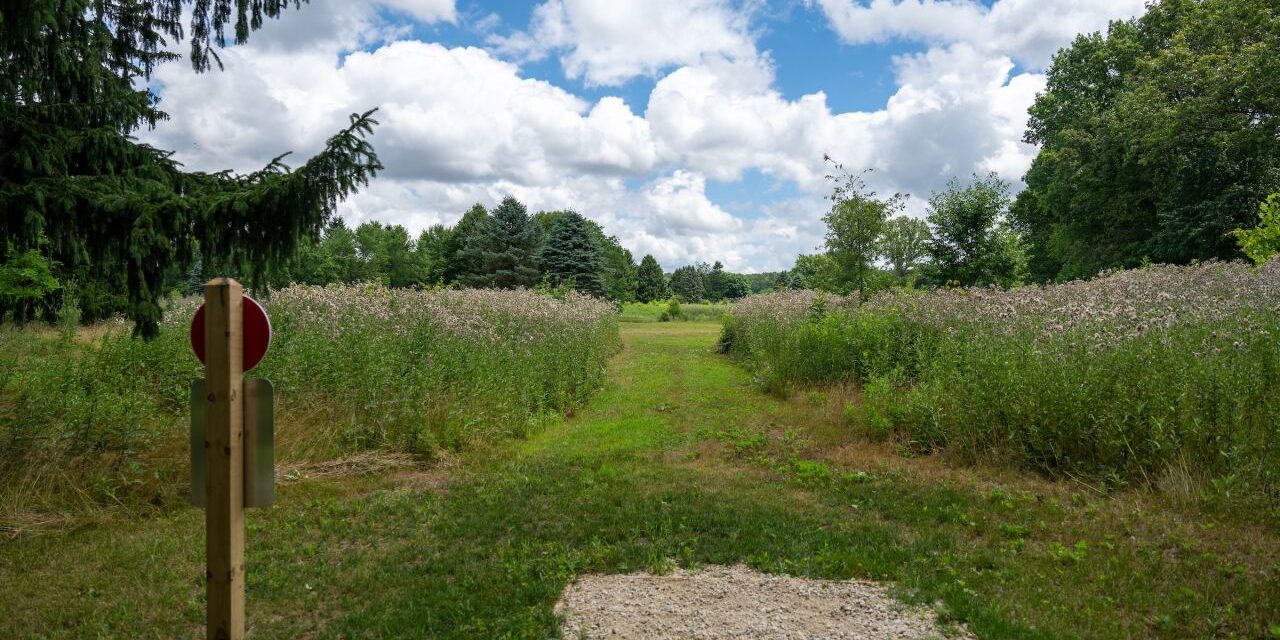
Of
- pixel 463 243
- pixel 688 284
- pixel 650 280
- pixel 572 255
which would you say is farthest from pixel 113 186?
pixel 688 284

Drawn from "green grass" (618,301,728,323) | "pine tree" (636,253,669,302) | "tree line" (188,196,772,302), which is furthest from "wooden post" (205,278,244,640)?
"pine tree" (636,253,669,302)

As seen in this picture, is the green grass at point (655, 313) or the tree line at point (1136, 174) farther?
the green grass at point (655, 313)

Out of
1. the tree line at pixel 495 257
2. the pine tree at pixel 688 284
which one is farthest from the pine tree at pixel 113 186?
the pine tree at pixel 688 284

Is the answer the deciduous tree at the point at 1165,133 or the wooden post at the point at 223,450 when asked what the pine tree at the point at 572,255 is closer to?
the deciduous tree at the point at 1165,133

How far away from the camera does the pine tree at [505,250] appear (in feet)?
145

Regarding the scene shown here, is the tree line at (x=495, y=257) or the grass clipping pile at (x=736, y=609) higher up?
the tree line at (x=495, y=257)

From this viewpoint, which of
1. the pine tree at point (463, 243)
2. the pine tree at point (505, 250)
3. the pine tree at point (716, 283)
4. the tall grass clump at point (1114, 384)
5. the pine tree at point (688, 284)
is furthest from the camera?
the pine tree at point (716, 283)

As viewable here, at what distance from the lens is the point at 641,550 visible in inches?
188

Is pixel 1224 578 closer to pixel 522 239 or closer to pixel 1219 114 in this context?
pixel 1219 114

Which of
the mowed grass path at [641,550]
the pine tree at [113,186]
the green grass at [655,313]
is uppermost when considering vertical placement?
the pine tree at [113,186]

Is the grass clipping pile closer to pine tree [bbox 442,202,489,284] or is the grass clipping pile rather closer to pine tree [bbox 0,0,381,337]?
pine tree [bbox 0,0,381,337]

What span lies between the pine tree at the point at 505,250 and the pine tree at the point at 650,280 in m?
36.6

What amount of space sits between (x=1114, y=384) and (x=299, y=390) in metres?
7.85

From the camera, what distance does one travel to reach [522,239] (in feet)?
147
